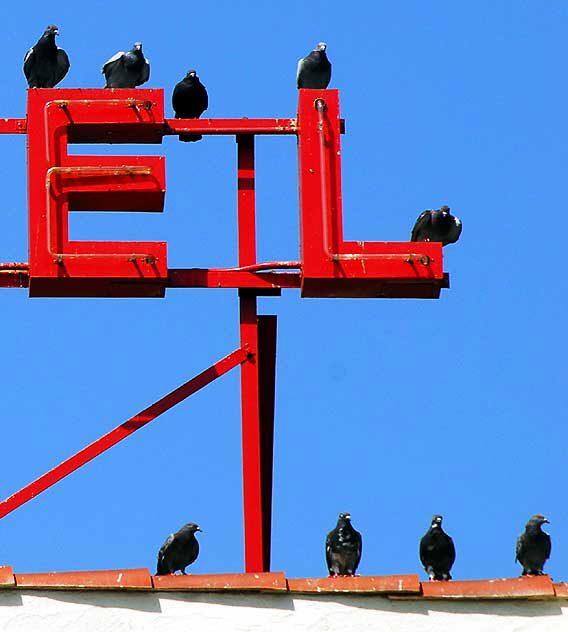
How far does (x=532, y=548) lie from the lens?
24.1 meters

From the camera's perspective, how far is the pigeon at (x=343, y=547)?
79.4 feet

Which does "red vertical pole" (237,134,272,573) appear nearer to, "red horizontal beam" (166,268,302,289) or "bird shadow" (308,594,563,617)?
"red horizontal beam" (166,268,302,289)

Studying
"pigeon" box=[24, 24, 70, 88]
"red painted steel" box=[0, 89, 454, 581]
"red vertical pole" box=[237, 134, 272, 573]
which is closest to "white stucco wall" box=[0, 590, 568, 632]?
"red vertical pole" box=[237, 134, 272, 573]

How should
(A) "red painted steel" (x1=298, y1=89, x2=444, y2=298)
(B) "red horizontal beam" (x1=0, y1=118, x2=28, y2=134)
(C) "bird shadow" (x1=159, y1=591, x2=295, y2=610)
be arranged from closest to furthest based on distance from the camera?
1. (C) "bird shadow" (x1=159, y1=591, x2=295, y2=610)
2. (A) "red painted steel" (x1=298, y1=89, x2=444, y2=298)
3. (B) "red horizontal beam" (x1=0, y1=118, x2=28, y2=134)

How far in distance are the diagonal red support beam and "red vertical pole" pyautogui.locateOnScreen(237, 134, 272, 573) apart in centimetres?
15

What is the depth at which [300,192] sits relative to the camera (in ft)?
81.7

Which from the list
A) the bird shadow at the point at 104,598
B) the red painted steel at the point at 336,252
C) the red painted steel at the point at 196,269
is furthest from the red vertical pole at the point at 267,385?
the bird shadow at the point at 104,598

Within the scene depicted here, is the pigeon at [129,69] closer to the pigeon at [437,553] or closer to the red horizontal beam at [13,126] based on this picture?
the red horizontal beam at [13,126]

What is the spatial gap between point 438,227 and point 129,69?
3.02m

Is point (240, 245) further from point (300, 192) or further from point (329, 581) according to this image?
point (329, 581)

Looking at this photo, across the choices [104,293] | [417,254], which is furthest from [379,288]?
[104,293]

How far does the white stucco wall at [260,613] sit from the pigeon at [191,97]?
6.22 m

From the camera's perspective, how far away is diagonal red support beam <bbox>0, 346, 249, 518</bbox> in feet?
77.0

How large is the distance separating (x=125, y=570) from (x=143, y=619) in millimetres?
366
